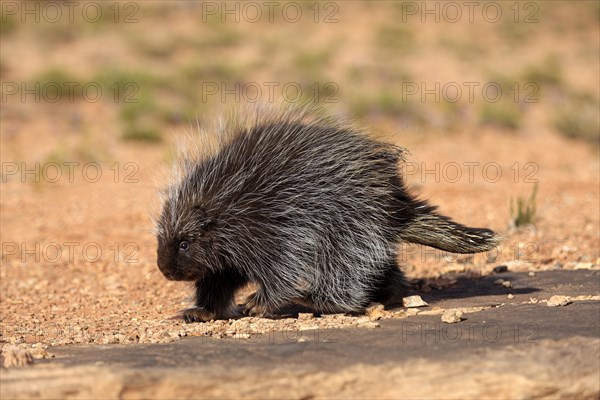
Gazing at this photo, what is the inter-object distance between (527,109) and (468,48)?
613 centimetres

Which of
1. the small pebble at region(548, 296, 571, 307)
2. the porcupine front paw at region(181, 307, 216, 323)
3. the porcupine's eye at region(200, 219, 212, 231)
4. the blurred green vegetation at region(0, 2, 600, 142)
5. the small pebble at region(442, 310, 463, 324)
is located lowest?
the porcupine front paw at region(181, 307, 216, 323)

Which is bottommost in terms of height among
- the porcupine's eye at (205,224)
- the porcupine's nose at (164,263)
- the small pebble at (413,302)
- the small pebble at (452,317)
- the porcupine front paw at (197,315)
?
the porcupine front paw at (197,315)

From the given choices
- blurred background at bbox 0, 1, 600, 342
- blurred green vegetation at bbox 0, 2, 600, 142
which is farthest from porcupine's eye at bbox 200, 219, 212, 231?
blurred green vegetation at bbox 0, 2, 600, 142

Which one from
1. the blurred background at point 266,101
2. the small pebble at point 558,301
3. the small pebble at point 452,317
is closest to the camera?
the small pebble at point 452,317

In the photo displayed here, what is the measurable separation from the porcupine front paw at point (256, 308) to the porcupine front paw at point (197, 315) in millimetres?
267

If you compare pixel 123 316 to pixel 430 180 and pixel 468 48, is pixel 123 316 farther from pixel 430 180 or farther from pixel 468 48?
pixel 468 48

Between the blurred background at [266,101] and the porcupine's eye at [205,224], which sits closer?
the porcupine's eye at [205,224]

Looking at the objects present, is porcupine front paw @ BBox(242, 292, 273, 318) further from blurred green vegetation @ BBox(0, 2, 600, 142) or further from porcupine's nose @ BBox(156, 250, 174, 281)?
blurred green vegetation @ BBox(0, 2, 600, 142)

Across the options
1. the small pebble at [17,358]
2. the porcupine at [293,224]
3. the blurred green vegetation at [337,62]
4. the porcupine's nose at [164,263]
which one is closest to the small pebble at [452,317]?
the porcupine at [293,224]

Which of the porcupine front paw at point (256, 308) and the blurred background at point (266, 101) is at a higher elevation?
the blurred background at point (266, 101)

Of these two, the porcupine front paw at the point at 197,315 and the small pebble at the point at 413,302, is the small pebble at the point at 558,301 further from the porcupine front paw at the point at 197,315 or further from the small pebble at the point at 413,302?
the porcupine front paw at the point at 197,315

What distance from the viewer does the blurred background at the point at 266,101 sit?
8.80m

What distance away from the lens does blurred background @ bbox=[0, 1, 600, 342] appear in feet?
28.9

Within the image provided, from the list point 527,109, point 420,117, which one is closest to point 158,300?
point 420,117
